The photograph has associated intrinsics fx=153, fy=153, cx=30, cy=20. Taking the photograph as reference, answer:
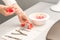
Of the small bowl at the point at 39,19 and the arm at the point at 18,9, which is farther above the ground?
the arm at the point at 18,9

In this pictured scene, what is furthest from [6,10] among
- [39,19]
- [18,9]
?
[39,19]

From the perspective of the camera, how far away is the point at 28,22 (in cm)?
90

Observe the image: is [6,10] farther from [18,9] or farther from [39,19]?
[39,19]

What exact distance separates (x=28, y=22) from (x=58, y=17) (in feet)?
0.75

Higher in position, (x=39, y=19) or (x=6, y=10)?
(x=6, y=10)

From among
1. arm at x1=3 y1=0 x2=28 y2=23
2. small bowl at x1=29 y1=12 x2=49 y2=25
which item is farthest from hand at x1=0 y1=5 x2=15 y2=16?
small bowl at x1=29 y1=12 x2=49 y2=25

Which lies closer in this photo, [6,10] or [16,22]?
[6,10]

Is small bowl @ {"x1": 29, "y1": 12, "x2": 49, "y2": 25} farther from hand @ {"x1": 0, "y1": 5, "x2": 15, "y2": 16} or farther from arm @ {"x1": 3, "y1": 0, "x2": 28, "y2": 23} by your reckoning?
hand @ {"x1": 0, "y1": 5, "x2": 15, "y2": 16}

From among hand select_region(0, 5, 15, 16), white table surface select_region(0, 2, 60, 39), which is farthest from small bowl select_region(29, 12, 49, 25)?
hand select_region(0, 5, 15, 16)

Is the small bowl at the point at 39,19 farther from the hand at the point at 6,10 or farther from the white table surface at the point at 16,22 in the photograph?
the hand at the point at 6,10

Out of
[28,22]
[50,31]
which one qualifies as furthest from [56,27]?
[28,22]

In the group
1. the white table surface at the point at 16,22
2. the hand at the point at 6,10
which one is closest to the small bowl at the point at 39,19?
the white table surface at the point at 16,22

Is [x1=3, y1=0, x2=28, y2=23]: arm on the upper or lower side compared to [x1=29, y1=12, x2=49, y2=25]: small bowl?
upper

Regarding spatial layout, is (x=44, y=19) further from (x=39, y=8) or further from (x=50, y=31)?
(x=39, y=8)
